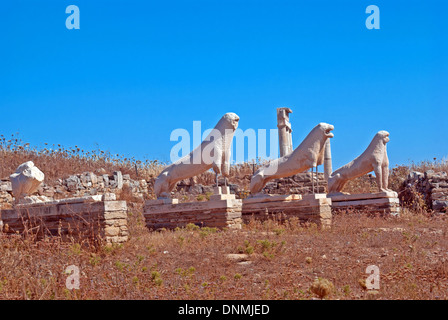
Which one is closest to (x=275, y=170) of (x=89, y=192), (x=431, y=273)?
(x=431, y=273)

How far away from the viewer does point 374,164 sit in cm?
1309

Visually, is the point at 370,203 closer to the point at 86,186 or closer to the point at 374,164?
the point at 374,164

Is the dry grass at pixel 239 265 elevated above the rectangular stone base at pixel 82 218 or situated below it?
below

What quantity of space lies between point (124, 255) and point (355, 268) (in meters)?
3.57

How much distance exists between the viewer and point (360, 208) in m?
13.2

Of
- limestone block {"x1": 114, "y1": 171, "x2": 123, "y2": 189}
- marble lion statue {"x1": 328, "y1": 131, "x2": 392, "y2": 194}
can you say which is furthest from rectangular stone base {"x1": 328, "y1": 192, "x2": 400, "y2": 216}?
limestone block {"x1": 114, "y1": 171, "x2": 123, "y2": 189}

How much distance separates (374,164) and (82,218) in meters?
8.48

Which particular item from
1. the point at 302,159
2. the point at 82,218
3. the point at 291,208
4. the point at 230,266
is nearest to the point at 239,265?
the point at 230,266

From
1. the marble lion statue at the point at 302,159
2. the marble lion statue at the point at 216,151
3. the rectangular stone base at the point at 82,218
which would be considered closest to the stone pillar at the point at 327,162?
the marble lion statue at the point at 302,159

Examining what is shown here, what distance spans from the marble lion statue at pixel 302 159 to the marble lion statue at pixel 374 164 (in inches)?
90.3

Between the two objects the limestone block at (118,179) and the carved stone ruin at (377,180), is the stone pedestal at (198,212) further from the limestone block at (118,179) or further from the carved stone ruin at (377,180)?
the limestone block at (118,179)

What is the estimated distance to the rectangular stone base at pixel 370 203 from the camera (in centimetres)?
1288
